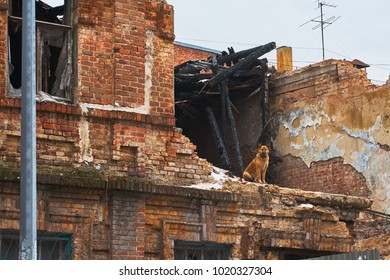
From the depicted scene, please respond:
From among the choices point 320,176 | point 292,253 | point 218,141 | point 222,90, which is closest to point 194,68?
point 222,90

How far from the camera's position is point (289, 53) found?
97.3 feet

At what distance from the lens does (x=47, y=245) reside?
655 inches

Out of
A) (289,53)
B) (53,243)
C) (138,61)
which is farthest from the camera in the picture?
(289,53)

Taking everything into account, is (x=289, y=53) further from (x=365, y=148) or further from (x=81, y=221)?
(x=81, y=221)

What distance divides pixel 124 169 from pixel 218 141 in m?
7.71

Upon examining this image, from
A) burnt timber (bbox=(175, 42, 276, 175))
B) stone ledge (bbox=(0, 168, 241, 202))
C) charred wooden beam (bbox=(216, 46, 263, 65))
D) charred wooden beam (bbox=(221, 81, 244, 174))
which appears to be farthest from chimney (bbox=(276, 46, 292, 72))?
stone ledge (bbox=(0, 168, 241, 202))

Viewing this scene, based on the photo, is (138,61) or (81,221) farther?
(138,61)

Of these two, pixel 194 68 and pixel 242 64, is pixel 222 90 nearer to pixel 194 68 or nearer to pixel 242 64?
pixel 242 64

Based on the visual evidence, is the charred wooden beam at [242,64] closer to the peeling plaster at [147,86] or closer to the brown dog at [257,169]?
the brown dog at [257,169]

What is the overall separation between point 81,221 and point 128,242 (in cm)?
84

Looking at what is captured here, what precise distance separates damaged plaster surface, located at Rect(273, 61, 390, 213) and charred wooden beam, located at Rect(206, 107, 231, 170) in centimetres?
149

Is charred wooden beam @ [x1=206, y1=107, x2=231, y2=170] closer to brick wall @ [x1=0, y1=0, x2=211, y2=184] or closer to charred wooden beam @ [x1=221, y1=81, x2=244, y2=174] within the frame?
charred wooden beam @ [x1=221, y1=81, x2=244, y2=174]

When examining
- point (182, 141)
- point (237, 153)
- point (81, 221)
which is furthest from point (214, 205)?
point (237, 153)

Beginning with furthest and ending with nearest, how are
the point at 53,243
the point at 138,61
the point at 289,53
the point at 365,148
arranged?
the point at 289,53 < the point at 365,148 < the point at 138,61 < the point at 53,243
